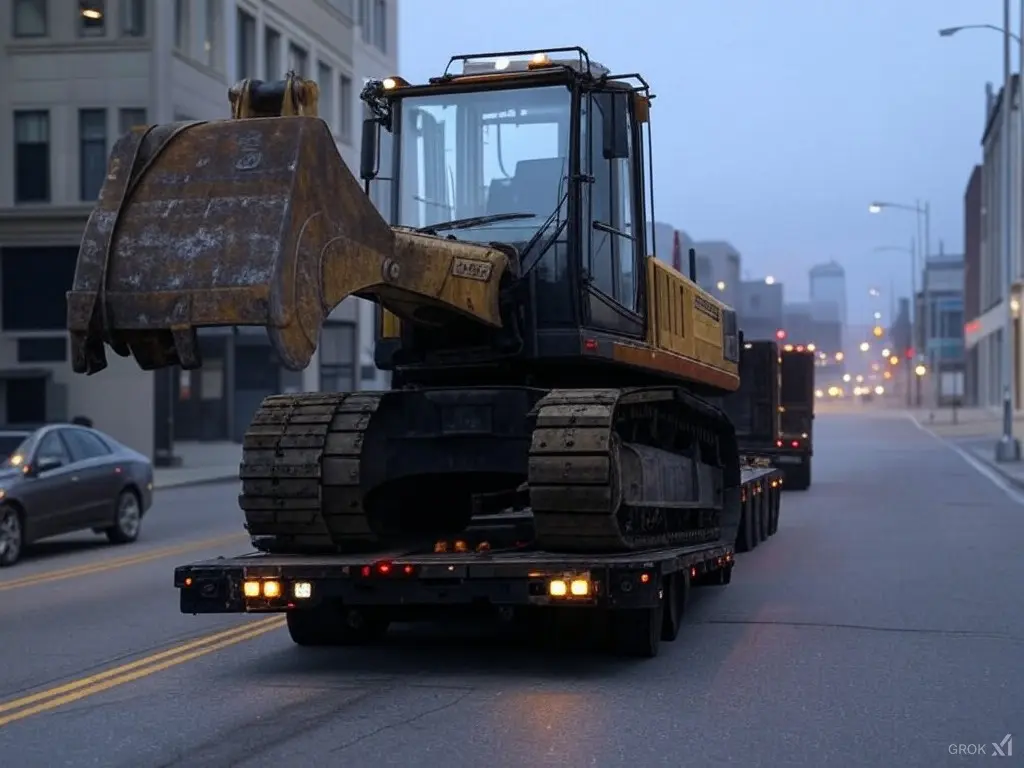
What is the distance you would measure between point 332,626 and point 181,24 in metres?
29.7

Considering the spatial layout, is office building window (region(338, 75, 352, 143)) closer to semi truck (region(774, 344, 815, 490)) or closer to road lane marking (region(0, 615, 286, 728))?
semi truck (region(774, 344, 815, 490))

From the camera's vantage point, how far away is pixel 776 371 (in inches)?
992

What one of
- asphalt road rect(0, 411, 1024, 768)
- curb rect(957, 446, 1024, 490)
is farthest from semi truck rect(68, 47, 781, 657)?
curb rect(957, 446, 1024, 490)

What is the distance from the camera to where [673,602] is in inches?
399

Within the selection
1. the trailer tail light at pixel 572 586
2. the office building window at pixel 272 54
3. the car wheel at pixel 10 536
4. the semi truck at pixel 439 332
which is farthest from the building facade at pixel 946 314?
the trailer tail light at pixel 572 586

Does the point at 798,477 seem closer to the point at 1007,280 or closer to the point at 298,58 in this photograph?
the point at 1007,280

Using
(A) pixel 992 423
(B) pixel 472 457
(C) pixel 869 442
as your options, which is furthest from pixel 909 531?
(A) pixel 992 423

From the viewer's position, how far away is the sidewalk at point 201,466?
3259 centimetres

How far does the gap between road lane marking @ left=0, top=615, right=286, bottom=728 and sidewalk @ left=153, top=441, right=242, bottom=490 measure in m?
16.9

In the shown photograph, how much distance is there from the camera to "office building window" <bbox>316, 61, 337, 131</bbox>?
152 feet

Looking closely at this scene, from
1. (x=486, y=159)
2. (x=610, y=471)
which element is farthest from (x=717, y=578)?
(x=610, y=471)

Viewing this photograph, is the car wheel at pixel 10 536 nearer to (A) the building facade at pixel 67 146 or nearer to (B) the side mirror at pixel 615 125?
(B) the side mirror at pixel 615 125

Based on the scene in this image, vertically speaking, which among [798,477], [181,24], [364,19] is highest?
[364,19]

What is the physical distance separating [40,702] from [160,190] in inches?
119
